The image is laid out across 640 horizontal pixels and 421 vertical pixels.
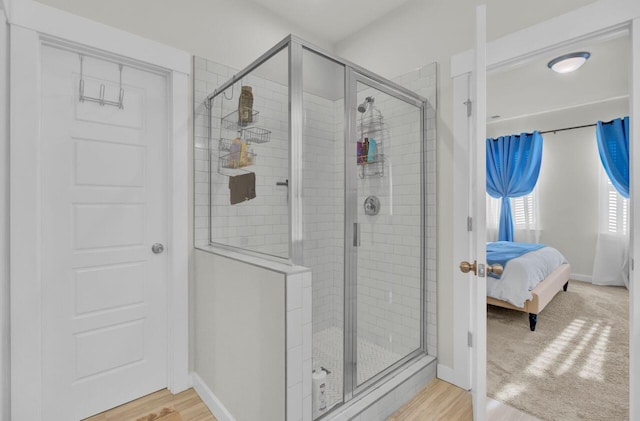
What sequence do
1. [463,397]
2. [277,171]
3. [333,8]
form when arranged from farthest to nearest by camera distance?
[333,8], [463,397], [277,171]

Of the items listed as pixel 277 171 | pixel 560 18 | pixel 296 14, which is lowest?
pixel 277 171

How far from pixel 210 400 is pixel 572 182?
230 inches

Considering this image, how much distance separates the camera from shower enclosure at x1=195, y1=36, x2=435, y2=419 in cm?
150

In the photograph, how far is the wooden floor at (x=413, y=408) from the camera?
5.77 feet

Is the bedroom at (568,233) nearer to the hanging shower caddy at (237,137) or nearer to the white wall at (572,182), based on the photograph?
the white wall at (572,182)

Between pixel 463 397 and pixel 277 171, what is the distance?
179 cm

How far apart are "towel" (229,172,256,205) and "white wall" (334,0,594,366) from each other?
1.30 metres

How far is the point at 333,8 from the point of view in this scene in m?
2.41

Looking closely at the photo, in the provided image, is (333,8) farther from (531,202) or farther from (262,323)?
(531,202)

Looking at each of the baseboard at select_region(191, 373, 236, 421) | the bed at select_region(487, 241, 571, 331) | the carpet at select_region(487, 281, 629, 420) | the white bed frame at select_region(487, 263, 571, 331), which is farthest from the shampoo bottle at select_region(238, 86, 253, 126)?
the white bed frame at select_region(487, 263, 571, 331)

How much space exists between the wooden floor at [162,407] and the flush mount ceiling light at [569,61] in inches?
156

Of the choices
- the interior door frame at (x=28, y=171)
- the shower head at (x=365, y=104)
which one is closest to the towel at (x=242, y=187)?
the shower head at (x=365, y=104)

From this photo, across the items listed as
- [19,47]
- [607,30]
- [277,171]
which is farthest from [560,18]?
[19,47]

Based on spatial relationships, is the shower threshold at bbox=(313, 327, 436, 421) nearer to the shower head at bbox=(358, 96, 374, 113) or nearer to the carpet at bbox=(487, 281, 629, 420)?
the carpet at bbox=(487, 281, 629, 420)
